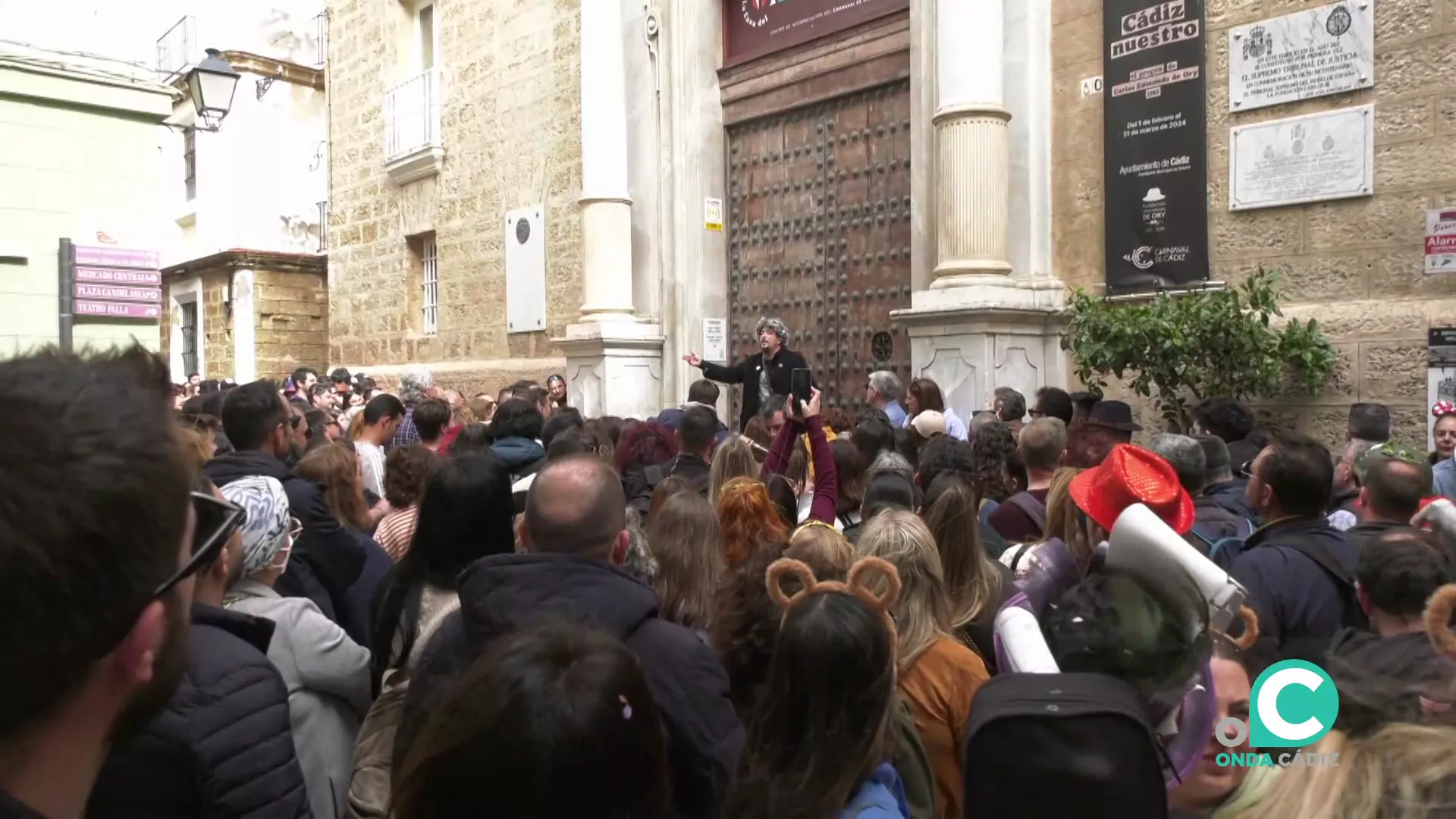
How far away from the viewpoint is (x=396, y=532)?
4402 mm

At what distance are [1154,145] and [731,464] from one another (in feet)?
17.7

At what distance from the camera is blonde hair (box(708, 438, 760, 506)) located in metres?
4.67

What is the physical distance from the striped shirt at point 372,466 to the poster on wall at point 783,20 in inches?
271

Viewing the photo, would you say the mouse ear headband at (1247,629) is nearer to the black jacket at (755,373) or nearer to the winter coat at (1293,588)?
the winter coat at (1293,588)

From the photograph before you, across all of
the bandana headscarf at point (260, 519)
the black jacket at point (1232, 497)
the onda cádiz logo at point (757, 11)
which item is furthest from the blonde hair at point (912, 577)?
the onda cádiz logo at point (757, 11)

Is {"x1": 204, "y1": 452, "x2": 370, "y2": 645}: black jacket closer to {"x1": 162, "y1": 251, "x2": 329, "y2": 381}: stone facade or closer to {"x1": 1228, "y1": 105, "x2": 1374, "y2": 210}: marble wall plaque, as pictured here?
{"x1": 1228, "y1": 105, "x2": 1374, "y2": 210}: marble wall plaque

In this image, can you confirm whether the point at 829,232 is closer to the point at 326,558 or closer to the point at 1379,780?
the point at 326,558

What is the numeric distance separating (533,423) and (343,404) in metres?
6.91

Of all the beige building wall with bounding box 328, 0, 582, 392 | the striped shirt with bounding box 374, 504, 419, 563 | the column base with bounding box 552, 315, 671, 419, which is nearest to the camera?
the striped shirt with bounding box 374, 504, 419, 563

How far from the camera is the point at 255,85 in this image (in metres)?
23.0

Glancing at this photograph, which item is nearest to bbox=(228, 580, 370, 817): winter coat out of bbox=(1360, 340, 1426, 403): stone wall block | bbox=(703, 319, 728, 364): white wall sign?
bbox=(1360, 340, 1426, 403): stone wall block

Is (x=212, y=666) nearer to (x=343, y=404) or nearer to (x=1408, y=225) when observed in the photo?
(x=1408, y=225)

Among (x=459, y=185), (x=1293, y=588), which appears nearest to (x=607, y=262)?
(x=459, y=185)

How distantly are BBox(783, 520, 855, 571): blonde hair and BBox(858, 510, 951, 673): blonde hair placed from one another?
5.0 inches
